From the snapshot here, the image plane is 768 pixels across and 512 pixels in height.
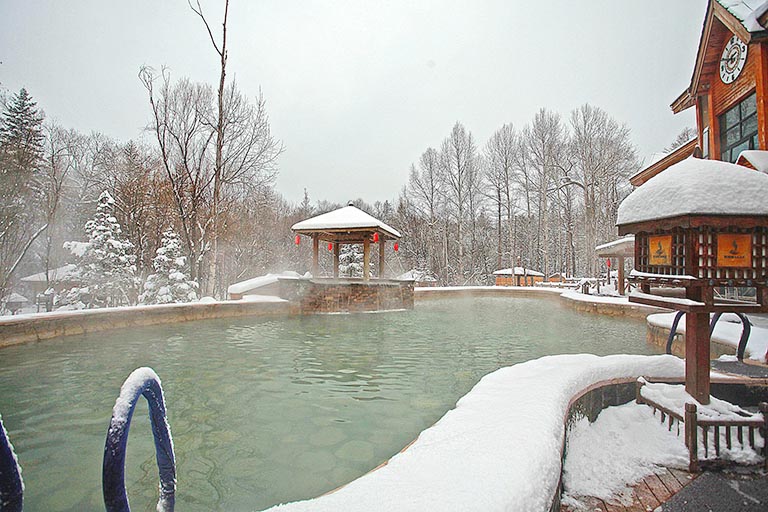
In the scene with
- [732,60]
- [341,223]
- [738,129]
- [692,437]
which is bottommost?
[692,437]

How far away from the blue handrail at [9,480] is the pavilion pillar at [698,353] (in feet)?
12.4

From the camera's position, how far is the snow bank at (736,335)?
423 cm

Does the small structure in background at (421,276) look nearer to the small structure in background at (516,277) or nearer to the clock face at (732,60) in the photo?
the small structure in background at (516,277)

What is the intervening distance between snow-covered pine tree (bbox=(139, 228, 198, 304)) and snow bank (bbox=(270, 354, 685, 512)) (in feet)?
35.5

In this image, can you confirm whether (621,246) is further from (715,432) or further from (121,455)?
(121,455)

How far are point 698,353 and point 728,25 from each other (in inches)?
258

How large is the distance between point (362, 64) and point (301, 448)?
1797 cm

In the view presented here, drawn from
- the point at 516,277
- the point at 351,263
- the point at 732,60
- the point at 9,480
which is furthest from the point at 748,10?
the point at 516,277

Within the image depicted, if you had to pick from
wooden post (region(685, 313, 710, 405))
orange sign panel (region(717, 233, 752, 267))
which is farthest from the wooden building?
wooden post (region(685, 313, 710, 405))

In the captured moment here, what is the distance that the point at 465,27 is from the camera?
51.3 feet

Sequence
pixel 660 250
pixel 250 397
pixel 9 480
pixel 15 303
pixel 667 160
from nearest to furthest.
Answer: pixel 9 480, pixel 660 250, pixel 250 397, pixel 667 160, pixel 15 303

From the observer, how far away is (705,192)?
264cm

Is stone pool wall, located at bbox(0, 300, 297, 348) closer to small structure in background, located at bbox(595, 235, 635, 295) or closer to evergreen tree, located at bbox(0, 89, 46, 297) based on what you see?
evergreen tree, located at bbox(0, 89, 46, 297)

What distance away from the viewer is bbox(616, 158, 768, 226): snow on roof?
259 cm
